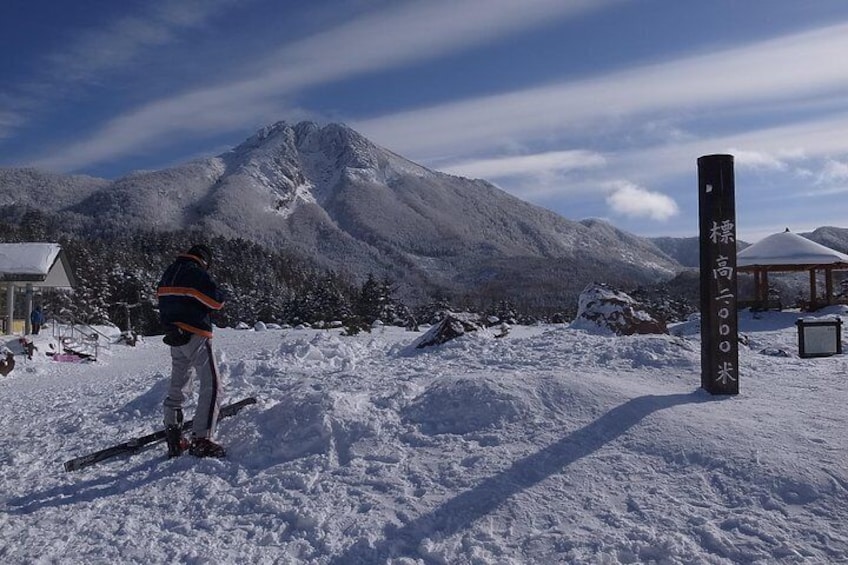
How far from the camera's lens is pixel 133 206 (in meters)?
200

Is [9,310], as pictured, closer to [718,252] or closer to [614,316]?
[614,316]

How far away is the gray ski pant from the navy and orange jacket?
0.16m

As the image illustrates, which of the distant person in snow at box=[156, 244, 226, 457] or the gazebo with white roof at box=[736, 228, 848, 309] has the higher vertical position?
the gazebo with white roof at box=[736, 228, 848, 309]

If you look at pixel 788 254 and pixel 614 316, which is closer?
pixel 614 316

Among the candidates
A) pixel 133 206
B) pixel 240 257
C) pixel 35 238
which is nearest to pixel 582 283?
pixel 240 257

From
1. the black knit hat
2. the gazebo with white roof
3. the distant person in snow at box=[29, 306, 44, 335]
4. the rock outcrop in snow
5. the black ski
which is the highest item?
the gazebo with white roof

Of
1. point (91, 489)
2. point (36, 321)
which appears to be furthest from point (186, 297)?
point (36, 321)

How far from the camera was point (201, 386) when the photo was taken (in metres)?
5.91

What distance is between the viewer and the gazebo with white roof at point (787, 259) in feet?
77.5

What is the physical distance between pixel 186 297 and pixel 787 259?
76.2 feet

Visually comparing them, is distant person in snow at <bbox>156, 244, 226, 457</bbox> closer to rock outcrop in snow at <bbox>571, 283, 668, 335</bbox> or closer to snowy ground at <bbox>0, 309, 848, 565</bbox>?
snowy ground at <bbox>0, 309, 848, 565</bbox>

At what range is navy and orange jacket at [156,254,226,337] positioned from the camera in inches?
228

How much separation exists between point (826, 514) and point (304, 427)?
12.8 ft

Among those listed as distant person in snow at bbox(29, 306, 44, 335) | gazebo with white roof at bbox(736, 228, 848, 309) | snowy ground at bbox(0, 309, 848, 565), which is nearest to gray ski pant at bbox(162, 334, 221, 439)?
snowy ground at bbox(0, 309, 848, 565)
